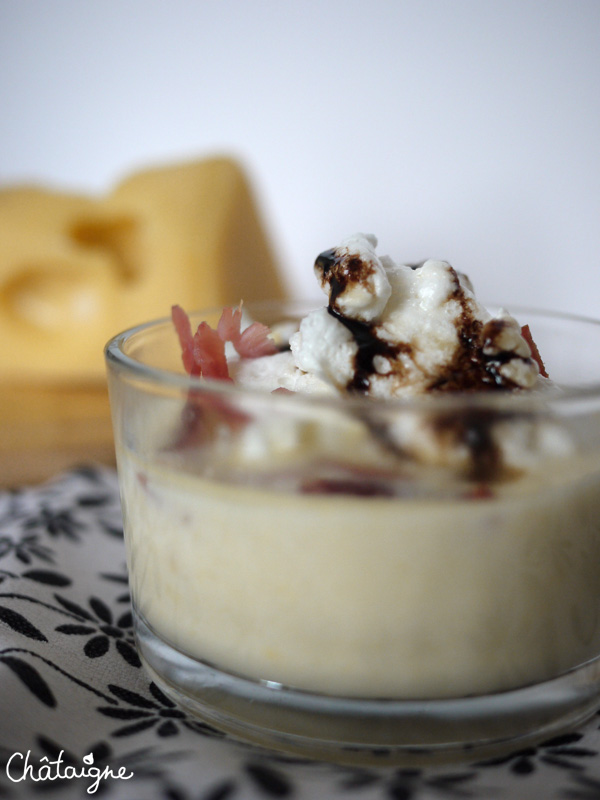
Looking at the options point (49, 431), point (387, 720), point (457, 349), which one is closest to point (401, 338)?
point (457, 349)

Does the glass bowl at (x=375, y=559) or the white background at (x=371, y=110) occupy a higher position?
the white background at (x=371, y=110)

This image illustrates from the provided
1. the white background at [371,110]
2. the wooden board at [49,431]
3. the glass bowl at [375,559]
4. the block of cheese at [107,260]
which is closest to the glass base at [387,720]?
the glass bowl at [375,559]

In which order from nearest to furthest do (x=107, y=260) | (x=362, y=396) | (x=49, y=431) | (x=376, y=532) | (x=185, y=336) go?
1. (x=376, y=532)
2. (x=362, y=396)
3. (x=185, y=336)
4. (x=49, y=431)
5. (x=107, y=260)

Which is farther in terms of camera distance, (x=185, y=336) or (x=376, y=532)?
(x=185, y=336)

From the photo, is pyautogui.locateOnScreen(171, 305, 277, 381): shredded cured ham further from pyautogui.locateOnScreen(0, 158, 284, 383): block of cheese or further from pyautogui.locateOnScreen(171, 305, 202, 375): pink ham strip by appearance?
pyautogui.locateOnScreen(0, 158, 284, 383): block of cheese

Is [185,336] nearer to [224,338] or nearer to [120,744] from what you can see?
[224,338]

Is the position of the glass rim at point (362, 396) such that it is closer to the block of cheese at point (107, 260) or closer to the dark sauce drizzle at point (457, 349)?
the dark sauce drizzle at point (457, 349)

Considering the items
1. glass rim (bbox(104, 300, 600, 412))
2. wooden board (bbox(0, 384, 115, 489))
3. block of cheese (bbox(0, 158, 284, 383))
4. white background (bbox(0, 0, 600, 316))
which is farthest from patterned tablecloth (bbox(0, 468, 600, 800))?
white background (bbox(0, 0, 600, 316))
